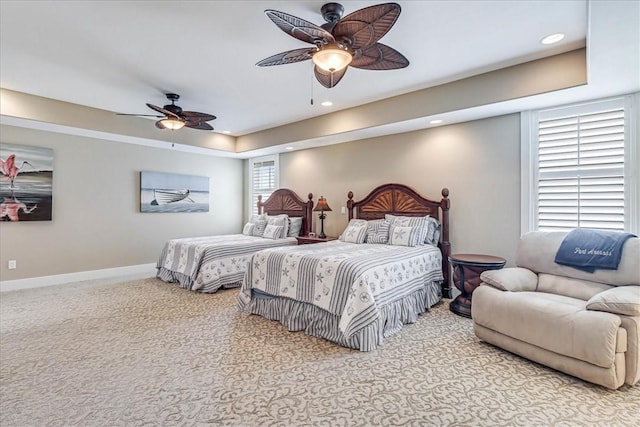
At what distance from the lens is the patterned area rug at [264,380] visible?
200 cm

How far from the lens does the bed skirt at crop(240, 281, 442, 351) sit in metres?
2.95

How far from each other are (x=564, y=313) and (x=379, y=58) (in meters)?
2.48

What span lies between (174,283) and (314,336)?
10.4 feet

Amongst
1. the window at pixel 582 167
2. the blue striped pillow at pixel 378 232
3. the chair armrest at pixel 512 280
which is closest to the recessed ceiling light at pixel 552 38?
the window at pixel 582 167

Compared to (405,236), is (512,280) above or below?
below

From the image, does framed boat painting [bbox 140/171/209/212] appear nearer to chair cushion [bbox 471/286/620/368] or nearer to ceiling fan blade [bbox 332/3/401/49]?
ceiling fan blade [bbox 332/3/401/49]

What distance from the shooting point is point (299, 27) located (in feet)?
7.06

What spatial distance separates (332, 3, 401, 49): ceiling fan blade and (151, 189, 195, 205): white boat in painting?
5333mm

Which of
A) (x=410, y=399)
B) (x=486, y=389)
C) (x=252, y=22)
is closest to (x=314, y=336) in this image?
(x=410, y=399)

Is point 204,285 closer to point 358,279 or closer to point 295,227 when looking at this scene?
point 295,227

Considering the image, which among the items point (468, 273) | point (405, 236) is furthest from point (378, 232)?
point (468, 273)

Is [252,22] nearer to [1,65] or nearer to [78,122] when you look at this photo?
[1,65]

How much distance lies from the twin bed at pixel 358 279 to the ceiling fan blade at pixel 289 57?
1.87 metres

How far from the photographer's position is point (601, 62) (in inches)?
A: 105
